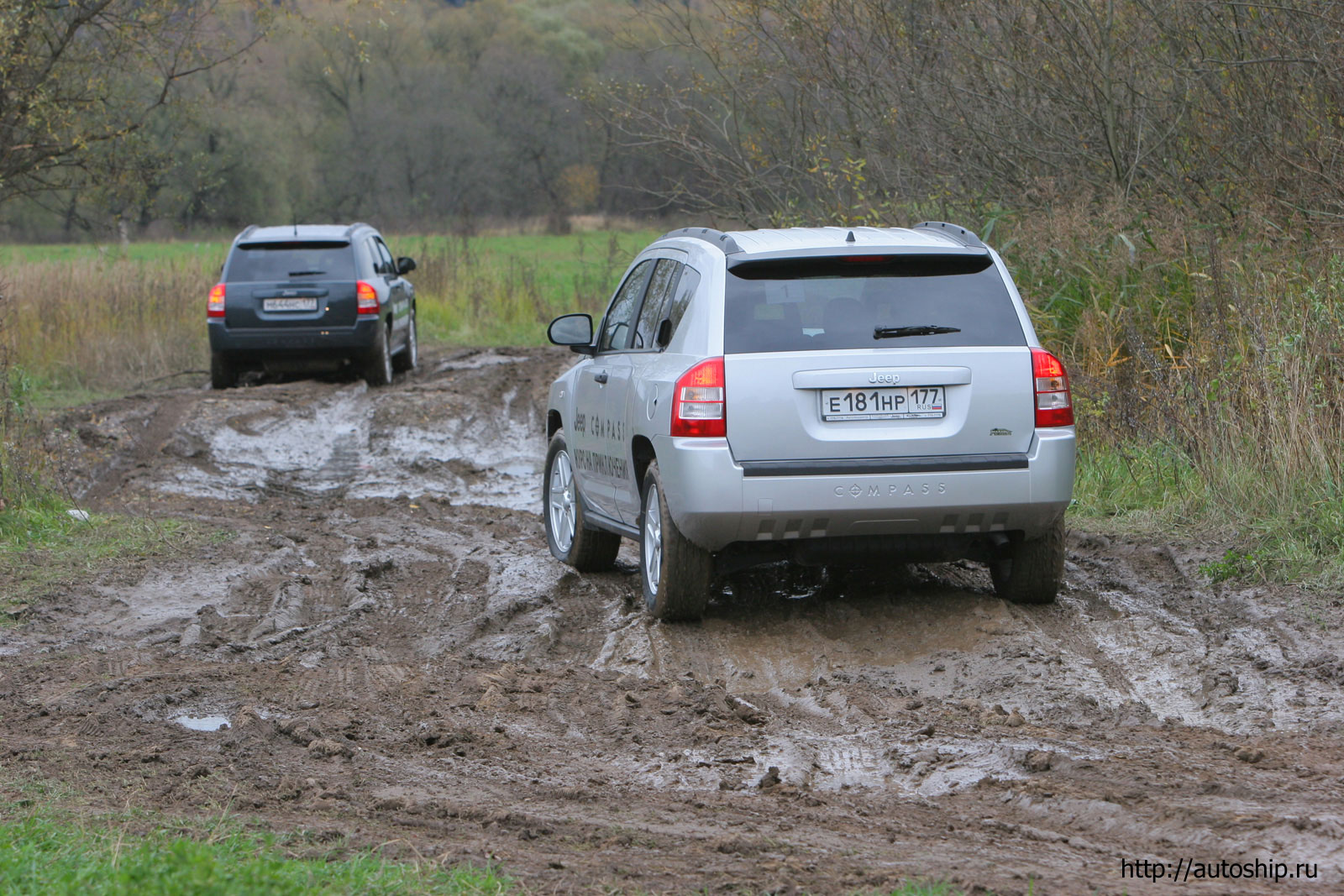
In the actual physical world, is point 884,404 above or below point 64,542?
above

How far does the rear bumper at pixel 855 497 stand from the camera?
5.99 meters

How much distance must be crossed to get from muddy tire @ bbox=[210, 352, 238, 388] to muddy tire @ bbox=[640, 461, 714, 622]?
1084 cm

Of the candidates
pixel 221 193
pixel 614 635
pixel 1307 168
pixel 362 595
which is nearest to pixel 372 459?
pixel 362 595

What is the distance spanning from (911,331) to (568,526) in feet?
9.63

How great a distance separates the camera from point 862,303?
6.33 metres

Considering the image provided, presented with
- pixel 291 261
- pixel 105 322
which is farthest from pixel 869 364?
pixel 105 322

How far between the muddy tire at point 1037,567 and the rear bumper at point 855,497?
0.37 meters

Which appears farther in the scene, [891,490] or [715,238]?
[715,238]

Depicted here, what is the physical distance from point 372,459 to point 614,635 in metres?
6.96

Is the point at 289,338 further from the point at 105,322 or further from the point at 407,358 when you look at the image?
the point at 105,322

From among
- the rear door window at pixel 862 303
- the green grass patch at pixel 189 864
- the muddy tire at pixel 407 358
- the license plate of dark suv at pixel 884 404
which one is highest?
the rear door window at pixel 862 303

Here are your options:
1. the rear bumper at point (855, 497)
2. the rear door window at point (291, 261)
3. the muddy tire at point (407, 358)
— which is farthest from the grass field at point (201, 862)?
the muddy tire at point (407, 358)

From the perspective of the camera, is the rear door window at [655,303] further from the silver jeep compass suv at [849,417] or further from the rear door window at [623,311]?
the silver jeep compass suv at [849,417]

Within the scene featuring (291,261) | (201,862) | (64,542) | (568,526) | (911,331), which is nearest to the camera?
(201,862)
